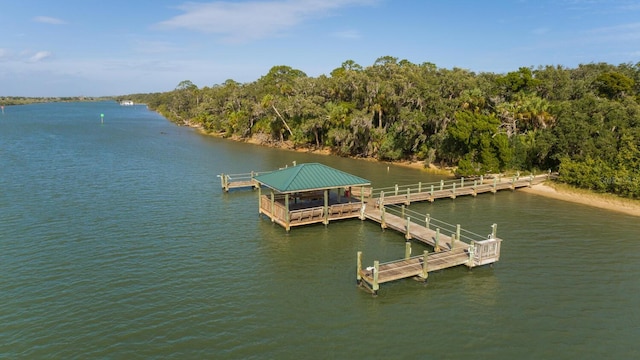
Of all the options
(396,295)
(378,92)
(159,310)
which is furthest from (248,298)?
(378,92)

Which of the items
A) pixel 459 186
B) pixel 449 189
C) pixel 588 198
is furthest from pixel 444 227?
pixel 588 198

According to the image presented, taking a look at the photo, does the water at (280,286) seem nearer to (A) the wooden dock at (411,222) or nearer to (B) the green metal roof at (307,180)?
(A) the wooden dock at (411,222)

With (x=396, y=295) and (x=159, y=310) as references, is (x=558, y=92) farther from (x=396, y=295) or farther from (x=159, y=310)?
(x=159, y=310)

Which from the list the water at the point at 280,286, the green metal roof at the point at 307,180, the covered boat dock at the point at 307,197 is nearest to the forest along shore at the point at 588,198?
the water at the point at 280,286

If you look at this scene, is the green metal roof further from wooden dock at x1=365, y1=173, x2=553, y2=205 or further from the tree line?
the tree line

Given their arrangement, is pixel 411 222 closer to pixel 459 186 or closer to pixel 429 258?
pixel 429 258
